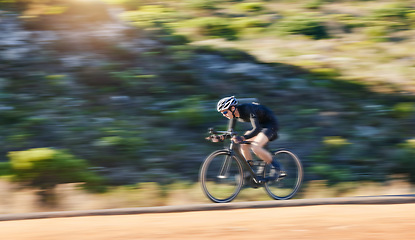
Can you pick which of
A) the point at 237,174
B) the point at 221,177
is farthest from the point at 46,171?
the point at 237,174

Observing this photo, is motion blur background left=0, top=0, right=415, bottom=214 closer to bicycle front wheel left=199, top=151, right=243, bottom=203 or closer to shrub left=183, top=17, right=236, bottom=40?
shrub left=183, top=17, right=236, bottom=40

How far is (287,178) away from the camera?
8711 mm

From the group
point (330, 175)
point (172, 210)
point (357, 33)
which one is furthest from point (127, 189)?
point (357, 33)

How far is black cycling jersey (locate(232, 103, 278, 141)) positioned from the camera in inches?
316

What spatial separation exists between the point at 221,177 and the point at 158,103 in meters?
3.89

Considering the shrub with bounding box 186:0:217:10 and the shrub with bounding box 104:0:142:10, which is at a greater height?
the shrub with bounding box 186:0:217:10

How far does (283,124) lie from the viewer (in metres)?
11.3

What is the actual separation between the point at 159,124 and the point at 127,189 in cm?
229

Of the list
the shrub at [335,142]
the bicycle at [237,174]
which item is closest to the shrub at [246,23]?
the shrub at [335,142]

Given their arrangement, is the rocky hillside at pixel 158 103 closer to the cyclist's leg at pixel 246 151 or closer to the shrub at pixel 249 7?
the cyclist's leg at pixel 246 151

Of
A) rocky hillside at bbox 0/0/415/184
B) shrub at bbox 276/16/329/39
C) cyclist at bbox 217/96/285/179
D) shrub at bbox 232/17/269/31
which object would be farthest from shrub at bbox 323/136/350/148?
shrub at bbox 232/17/269/31

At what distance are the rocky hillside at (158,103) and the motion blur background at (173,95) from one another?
34 millimetres

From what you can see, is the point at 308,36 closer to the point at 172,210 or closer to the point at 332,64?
the point at 332,64

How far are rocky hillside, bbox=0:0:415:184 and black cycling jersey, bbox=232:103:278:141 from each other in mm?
2090
